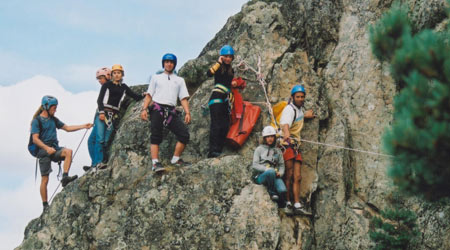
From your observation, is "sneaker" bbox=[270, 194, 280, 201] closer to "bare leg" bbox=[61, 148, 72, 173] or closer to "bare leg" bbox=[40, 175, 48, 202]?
"bare leg" bbox=[61, 148, 72, 173]

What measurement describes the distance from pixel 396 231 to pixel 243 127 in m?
4.60

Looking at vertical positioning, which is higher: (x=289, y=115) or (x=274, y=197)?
(x=289, y=115)

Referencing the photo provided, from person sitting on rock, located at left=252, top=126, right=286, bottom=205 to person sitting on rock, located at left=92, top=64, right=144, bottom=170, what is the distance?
14.4 feet

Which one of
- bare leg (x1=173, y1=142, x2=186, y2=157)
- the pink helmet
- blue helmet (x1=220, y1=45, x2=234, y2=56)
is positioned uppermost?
blue helmet (x1=220, y1=45, x2=234, y2=56)

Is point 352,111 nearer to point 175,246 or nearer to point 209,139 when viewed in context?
point 209,139

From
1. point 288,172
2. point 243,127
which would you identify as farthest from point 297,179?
point 243,127

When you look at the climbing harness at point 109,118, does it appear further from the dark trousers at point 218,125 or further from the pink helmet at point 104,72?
the dark trousers at point 218,125

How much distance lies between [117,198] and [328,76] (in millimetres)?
6915

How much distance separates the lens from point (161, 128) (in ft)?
46.2

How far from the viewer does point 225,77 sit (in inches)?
566

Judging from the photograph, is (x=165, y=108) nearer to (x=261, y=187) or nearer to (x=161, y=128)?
(x=161, y=128)

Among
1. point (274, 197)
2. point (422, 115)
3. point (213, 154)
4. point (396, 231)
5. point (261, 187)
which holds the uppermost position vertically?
point (422, 115)

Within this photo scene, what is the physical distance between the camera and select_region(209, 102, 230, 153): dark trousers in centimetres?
1434

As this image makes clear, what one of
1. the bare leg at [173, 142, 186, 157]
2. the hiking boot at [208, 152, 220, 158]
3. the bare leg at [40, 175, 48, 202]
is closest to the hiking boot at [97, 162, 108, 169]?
the bare leg at [40, 175, 48, 202]
